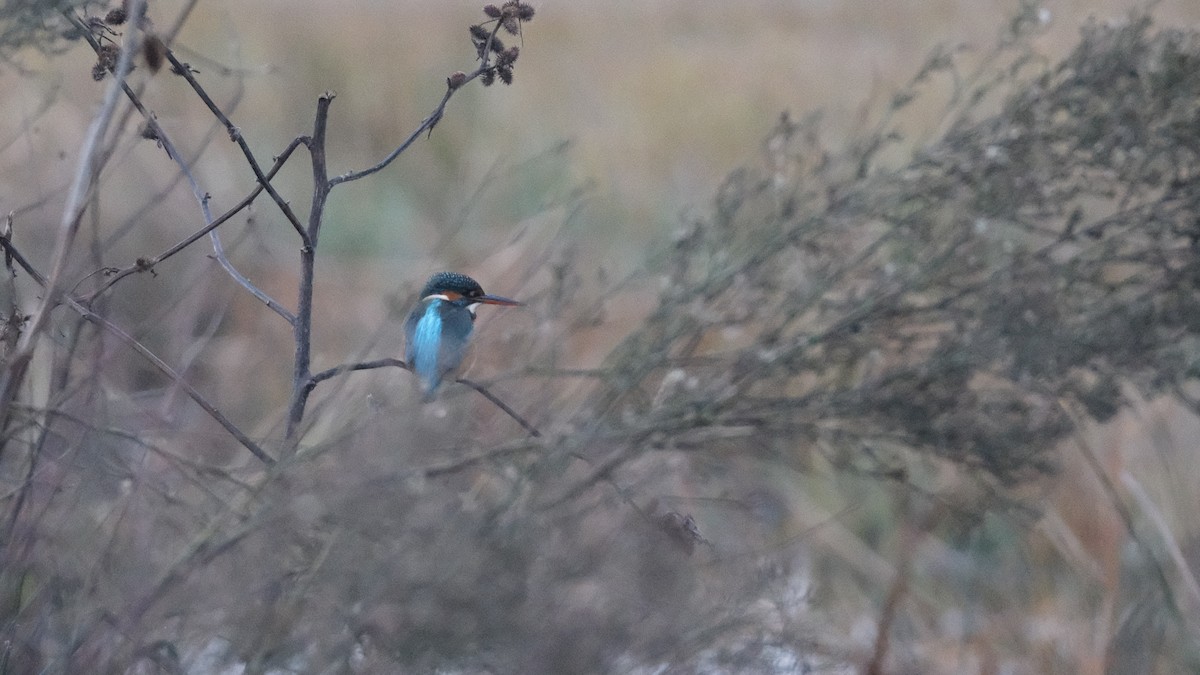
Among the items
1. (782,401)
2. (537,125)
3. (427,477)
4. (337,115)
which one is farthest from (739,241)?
(337,115)

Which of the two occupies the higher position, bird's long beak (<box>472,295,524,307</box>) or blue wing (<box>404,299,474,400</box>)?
bird's long beak (<box>472,295,524,307</box>)

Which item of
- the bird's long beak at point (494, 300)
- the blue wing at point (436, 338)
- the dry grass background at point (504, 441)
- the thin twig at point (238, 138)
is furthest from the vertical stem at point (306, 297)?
the bird's long beak at point (494, 300)

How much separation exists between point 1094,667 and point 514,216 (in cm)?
329

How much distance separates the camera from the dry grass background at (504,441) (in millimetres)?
1021

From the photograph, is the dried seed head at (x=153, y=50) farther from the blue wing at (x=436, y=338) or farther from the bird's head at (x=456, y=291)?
the bird's head at (x=456, y=291)

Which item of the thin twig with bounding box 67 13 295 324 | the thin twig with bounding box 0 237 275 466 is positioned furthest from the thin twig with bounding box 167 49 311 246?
the thin twig with bounding box 0 237 275 466

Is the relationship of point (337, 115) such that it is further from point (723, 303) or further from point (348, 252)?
point (723, 303)

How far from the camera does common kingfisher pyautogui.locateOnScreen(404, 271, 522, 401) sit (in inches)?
70.9

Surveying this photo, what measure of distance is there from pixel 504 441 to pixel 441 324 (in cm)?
28

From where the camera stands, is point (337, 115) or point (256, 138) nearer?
point (256, 138)

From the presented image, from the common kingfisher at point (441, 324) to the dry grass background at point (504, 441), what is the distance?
0.05m

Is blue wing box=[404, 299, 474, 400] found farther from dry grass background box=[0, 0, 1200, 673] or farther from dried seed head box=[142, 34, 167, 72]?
dried seed head box=[142, 34, 167, 72]

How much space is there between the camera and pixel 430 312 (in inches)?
77.7

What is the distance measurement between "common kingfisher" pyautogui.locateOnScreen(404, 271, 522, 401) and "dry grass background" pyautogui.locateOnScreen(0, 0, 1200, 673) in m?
0.05
